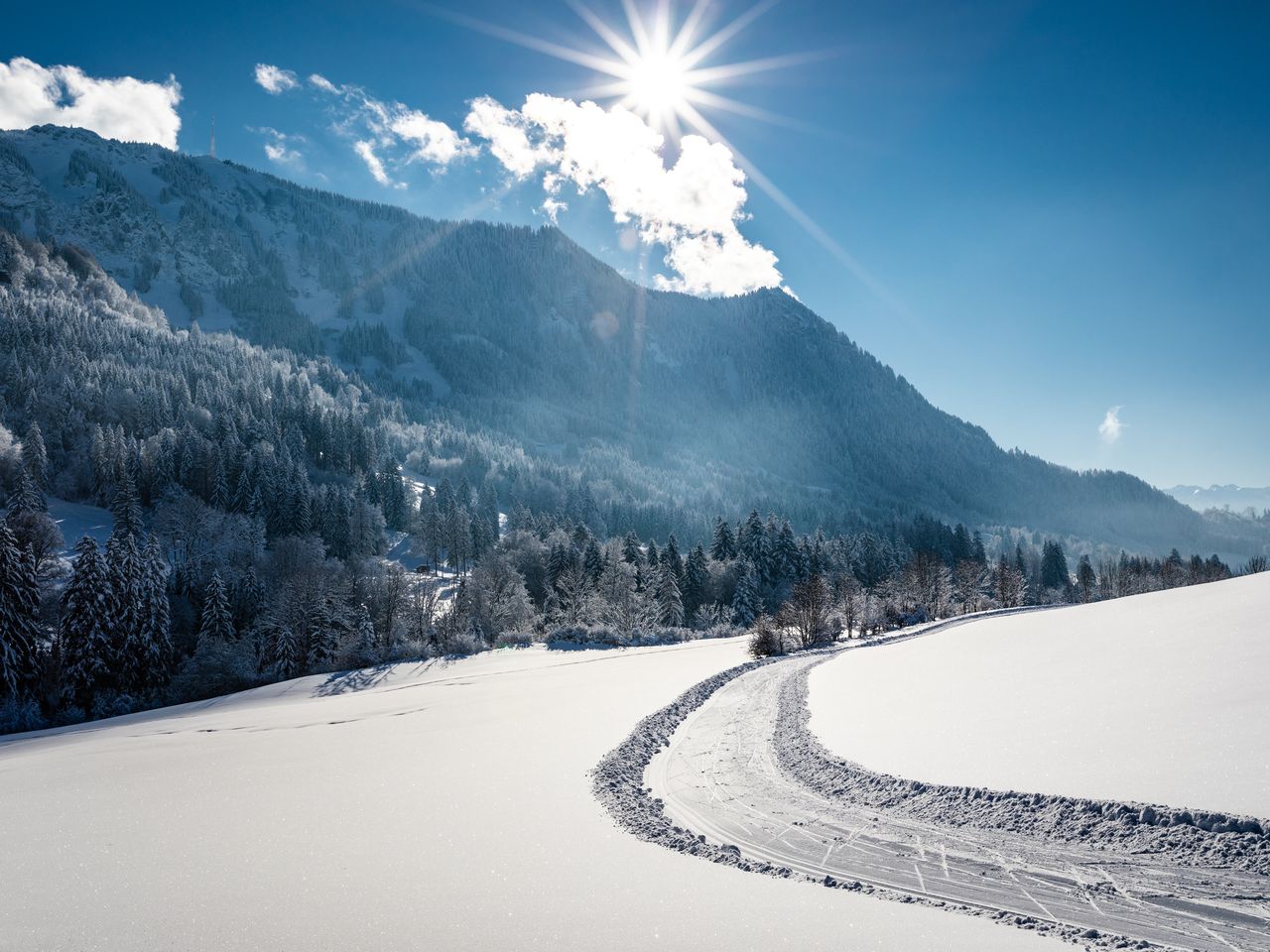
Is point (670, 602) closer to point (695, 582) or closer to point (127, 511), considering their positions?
point (695, 582)

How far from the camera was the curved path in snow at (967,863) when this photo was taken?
556 cm

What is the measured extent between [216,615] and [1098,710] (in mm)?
57737

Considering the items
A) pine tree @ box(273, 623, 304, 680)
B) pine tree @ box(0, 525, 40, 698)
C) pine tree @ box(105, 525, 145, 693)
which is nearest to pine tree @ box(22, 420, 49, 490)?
pine tree @ box(105, 525, 145, 693)

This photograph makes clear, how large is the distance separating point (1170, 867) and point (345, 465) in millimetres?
129577

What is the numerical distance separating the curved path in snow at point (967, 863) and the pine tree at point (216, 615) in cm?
5080

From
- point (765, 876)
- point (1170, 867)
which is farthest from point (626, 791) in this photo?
point (1170, 867)

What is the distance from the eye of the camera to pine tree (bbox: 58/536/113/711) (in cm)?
3872

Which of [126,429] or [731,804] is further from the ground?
[126,429]

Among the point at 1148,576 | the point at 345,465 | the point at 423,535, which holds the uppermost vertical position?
the point at 345,465

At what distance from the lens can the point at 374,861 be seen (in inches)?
277

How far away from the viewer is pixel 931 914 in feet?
19.0

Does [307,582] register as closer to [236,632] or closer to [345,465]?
[236,632]

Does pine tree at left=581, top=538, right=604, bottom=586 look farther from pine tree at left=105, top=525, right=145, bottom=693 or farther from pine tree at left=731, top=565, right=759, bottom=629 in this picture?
pine tree at left=105, top=525, right=145, bottom=693

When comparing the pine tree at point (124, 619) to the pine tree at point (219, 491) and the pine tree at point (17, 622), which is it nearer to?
the pine tree at point (17, 622)
